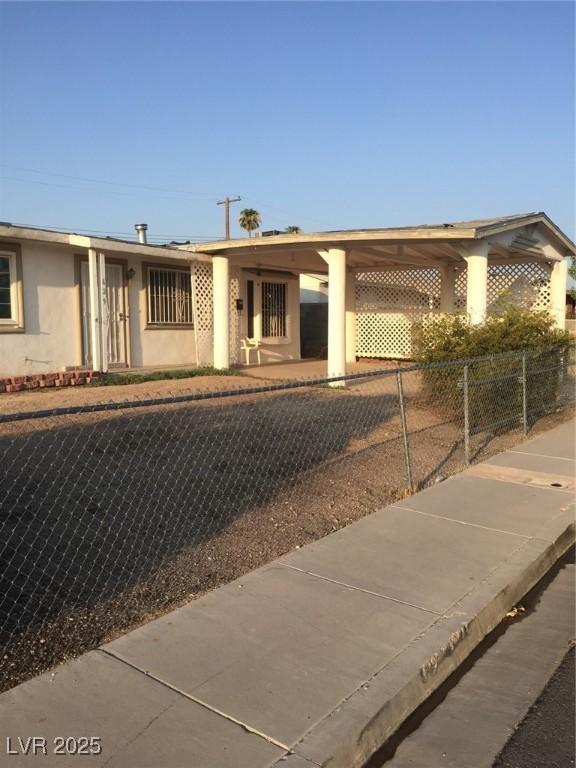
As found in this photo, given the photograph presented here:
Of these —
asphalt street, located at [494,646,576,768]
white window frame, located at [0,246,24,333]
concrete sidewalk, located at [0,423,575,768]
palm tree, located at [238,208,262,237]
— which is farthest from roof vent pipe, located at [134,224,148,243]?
palm tree, located at [238,208,262,237]

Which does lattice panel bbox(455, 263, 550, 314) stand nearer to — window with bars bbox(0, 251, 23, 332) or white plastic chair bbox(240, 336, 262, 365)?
white plastic chair bbox(240, 336, 262, 365)

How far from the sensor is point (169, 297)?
15094mm

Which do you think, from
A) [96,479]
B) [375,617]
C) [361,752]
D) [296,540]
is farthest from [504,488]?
[361,752]

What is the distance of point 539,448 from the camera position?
28.2 feet

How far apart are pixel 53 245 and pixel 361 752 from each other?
11.4m

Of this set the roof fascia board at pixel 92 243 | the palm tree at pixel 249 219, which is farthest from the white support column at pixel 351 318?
the palm tree at pixel 249 219

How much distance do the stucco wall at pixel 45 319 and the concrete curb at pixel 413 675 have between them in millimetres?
9826

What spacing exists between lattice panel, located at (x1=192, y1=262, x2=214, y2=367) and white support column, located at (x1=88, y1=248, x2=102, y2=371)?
2923 millimetres

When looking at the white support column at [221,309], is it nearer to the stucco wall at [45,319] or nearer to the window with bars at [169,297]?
the window with bars at [169,297]

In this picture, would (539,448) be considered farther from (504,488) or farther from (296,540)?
(296,540)

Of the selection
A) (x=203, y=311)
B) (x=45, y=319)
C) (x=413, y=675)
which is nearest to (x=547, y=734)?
(x=413, y=675)

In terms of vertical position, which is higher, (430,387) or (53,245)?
(53,245)

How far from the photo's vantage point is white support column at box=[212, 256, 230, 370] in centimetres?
1466

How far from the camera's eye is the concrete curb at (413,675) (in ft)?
8.89
